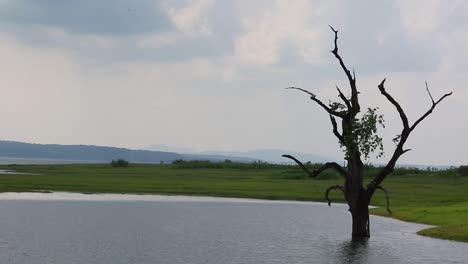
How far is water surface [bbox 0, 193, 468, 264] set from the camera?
40.7 metres

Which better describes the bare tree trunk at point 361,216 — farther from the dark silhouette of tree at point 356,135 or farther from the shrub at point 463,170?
the shrub at point 463,170

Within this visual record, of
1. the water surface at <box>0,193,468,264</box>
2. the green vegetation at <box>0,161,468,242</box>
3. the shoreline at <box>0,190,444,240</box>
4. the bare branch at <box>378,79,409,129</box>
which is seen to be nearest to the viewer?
the water surface at <box>0,193,468,264</box>

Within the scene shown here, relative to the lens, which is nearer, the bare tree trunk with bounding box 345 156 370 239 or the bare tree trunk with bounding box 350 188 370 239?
the bare tree trunk with bounding box 345 156 370 239

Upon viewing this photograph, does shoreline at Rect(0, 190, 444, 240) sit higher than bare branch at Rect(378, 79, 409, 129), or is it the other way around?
bare branch at Rect(378, 79, 409, 129)

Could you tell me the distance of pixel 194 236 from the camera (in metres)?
49.1

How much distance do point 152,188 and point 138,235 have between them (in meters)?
48.8

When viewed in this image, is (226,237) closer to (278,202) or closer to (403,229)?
(403,229)

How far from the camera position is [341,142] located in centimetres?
4903

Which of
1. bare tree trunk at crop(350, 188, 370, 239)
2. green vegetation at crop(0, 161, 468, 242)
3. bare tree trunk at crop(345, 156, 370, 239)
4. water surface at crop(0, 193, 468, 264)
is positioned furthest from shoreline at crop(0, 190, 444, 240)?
bare tree trunk at crop(345, 156, 370, 239)

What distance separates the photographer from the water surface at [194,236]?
40688mm

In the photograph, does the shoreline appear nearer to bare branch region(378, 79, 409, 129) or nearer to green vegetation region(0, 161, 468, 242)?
green vegetation region(0, 161, 468, 242)

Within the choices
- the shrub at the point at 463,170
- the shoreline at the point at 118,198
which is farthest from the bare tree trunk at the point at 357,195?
the shrub at the point at 463,170

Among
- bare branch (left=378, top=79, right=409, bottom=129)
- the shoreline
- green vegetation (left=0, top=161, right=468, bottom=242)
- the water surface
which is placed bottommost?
the water surface

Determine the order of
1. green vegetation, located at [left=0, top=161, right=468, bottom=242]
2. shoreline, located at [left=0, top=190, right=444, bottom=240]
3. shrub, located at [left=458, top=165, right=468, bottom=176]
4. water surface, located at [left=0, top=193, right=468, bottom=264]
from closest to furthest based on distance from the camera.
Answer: water surface, located at [left=0, top=193, right=468, bottom=264] → green vegetation, located at [left=0, top=161, right=468, bottom=242] → shoreline, located at [left=0, top=190, right=444, bottom=240] → shrub, located at [left=458, top=165, right=468, bottom=176]
